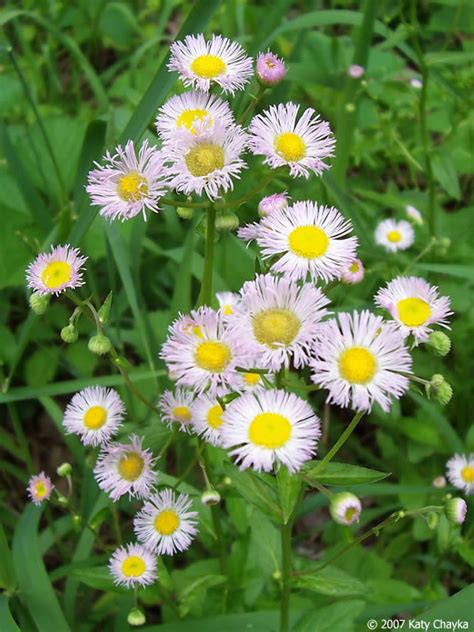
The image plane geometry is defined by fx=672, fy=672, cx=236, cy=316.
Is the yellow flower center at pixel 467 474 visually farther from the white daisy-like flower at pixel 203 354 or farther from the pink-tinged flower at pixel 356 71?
the pink-tinged flower at pixel 356 71

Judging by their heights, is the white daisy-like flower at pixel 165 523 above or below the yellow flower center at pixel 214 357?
below

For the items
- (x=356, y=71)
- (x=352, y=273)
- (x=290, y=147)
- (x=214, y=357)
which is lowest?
(x=214, y=357)

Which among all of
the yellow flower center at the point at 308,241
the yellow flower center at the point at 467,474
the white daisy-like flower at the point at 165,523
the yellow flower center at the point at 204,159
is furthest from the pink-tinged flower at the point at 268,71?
the yellow flower center at the point at 467,474

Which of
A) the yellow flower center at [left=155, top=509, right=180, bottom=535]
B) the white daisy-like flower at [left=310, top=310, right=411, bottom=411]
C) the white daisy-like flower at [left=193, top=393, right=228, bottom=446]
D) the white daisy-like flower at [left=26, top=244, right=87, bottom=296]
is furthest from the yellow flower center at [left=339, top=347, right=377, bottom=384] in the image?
the yellow flower center at [left=155, top=509, right=180, bottom=535]

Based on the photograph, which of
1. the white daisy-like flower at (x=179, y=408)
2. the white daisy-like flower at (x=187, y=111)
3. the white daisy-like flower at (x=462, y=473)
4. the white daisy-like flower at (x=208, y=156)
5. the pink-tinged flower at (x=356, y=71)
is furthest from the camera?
the pink-tinged flower at (x=356, y=71)

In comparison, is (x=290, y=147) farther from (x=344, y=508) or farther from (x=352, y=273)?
(x=344, y=508)

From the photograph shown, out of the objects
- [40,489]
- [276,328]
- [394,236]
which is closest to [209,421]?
[276,328]

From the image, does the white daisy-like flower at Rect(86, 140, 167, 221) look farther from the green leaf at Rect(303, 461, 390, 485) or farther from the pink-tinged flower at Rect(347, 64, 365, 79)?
the pink-tinged flower at Rect(347, 64, 365, 79)
